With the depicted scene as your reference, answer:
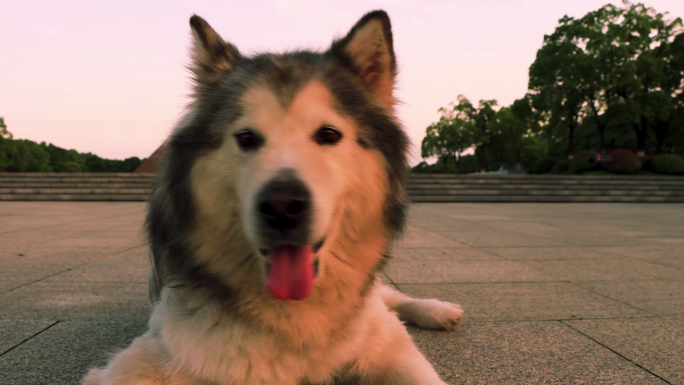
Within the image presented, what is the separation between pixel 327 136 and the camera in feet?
7.84

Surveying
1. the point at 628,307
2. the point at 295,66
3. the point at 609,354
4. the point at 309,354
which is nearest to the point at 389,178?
the point at 295,66

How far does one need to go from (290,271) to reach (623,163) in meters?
33.5

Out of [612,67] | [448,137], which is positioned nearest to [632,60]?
[612,67]

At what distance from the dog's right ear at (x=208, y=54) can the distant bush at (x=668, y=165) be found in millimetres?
33230

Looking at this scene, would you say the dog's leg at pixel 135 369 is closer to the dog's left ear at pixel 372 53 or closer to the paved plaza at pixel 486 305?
the paved plaza at pixel 486 305

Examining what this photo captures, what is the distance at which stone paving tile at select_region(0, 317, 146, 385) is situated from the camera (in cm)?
253

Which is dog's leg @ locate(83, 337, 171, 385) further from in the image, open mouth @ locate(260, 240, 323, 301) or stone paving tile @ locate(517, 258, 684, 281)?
stone paving tile @ locate(517, 258, 684, 281)

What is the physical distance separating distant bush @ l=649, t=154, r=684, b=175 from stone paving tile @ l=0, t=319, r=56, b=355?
33.8m

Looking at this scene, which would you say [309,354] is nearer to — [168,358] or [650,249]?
[168,358]

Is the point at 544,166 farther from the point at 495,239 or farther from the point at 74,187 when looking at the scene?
the point at 74,187

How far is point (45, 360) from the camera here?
8.98 feet

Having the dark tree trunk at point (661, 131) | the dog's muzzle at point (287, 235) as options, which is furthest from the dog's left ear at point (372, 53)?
the dark tree trunk at point (661, 131)

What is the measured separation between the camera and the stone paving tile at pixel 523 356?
2.56 meters

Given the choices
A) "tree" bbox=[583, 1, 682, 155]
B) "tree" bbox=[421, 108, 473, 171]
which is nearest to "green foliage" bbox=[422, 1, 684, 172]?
"tree" bbox=[583, 1, 682, 155]
